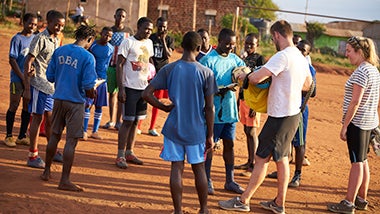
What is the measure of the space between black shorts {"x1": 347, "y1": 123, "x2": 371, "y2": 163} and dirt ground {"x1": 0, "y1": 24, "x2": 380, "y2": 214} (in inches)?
32.6

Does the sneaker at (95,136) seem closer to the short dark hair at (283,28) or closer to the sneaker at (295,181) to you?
the sneaker at (295,181)

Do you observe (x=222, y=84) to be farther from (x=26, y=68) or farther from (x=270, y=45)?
(x=270, y=45)

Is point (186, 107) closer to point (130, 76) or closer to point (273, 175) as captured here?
Answer: point (130, 76)

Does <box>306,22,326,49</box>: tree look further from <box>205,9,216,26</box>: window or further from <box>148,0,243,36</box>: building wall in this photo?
<box>205,9,216,26</box>: window

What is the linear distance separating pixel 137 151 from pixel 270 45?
103 feet

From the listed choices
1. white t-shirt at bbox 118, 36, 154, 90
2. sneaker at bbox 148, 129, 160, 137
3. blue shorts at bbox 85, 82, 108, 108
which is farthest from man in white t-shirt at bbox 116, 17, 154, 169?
sneaker at bbox 148, 129, 160, 137

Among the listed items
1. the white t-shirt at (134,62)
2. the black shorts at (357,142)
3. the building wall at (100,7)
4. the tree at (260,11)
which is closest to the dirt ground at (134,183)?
the black shorts at (357,142)

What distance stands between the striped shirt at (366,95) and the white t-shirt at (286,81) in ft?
2.48

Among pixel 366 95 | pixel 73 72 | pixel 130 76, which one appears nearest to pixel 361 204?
pixel 366 95

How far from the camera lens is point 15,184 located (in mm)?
5840

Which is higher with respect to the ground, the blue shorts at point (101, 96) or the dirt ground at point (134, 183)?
the blue shorts at point (101, 96)

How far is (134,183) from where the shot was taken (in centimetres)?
651

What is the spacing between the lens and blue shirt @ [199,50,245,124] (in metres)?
6.09

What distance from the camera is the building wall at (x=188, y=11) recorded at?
36.2 meters
